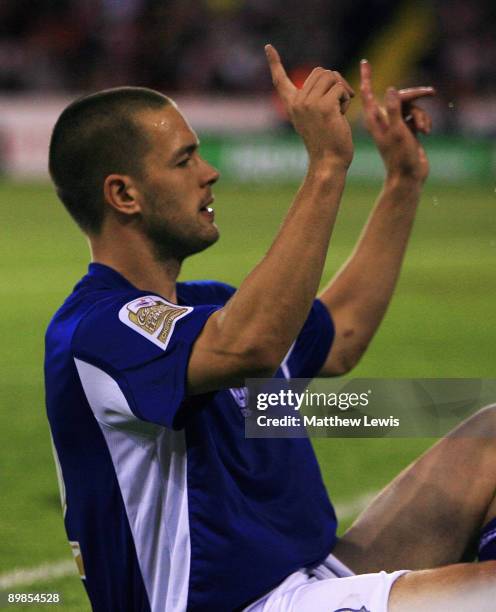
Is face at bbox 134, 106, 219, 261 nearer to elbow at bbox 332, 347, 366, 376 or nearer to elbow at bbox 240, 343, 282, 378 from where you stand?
elbow at bbox 240, 343, 282, 378

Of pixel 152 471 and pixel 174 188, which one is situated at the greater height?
pixel 174 188

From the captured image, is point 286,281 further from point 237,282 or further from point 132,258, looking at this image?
point 237,282

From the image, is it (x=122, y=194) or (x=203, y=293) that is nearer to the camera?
(x=122, y=194)

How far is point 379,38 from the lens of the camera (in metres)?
19.2

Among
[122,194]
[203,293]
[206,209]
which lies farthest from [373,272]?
[122,194]

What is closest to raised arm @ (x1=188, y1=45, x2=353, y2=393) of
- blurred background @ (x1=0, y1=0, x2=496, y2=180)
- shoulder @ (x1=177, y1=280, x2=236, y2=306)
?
shoulder @ (x1=177, y1=280, x2=236, y2=306)

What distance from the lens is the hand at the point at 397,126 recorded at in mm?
2922

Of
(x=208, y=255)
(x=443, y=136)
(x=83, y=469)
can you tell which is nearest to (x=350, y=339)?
(x=83, y=469)

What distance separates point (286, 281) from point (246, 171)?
1371 centimetres

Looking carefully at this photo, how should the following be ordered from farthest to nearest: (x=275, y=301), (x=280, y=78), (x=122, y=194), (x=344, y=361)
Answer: (x=344, y=361) < (x=122, y=194) < (x=280, y=78) < (x=275, y=301)

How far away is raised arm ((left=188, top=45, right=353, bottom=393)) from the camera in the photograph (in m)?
2.08

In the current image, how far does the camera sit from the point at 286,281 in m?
2.08

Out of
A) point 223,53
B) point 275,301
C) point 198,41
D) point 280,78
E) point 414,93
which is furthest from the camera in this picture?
point 198,41

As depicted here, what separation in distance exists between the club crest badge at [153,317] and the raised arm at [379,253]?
2.60 feet
